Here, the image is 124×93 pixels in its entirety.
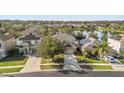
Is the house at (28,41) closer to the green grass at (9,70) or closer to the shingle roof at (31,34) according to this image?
the shingle roof at (31,34)

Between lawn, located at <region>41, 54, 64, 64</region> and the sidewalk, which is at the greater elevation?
lawn, located at <region>41, 54, 64, 64</region>

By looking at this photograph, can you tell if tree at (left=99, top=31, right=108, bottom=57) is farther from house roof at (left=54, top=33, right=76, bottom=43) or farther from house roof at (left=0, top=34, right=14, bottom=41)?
house roof at (left=0, top=34, right=14, bottom=41)

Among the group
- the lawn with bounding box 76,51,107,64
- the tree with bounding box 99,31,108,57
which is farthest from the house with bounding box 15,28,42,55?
the tree with bounding box 99,31,108,57

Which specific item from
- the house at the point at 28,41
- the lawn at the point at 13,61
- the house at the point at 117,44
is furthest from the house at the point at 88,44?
the lawn at the point at 13,61

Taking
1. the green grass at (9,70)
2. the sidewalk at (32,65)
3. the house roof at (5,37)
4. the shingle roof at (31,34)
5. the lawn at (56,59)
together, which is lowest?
the green grass at (9,70)
